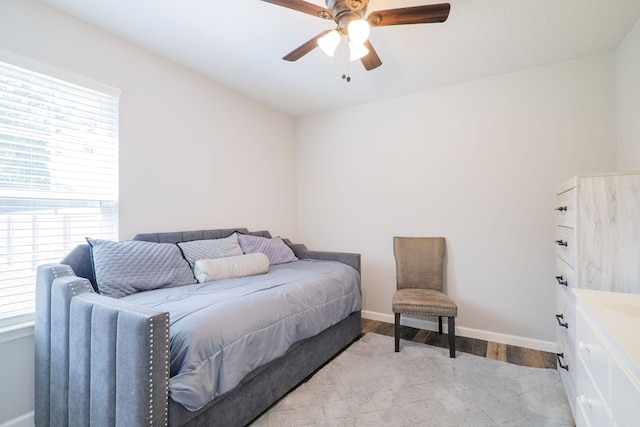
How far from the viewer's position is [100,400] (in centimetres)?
121

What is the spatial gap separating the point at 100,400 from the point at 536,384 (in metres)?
2.57

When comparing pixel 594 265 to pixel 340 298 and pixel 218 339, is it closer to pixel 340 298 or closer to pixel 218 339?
pixel 340 298

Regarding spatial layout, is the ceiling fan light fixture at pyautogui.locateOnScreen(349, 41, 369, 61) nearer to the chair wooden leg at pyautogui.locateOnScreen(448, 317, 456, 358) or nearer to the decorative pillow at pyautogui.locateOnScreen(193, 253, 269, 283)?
the decorative pillow at pyautogui.locateOnScreen(193, 253, 269, 283)

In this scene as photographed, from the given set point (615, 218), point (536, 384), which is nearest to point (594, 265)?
point (615, 218)

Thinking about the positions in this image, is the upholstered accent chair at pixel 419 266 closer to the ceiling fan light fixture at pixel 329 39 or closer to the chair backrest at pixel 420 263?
the chair backrest at pixel 420 263

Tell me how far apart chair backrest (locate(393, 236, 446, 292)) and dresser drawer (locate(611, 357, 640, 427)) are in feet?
6.63

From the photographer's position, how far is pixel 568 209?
1.74 m

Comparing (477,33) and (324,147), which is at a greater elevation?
(477,33)

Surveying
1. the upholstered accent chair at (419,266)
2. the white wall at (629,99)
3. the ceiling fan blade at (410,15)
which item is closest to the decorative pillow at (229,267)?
the upholstered accent chair at (419,266)

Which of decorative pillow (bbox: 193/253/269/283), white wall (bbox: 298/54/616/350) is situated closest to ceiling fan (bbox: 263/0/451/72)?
white wall (bbox: 298/54/616/350)

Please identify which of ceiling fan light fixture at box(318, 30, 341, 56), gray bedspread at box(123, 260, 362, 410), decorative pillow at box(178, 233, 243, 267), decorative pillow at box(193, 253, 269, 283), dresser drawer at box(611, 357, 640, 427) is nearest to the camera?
dresser drawer at box(611, 357, 640, 427)

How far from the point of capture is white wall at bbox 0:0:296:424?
1688mm

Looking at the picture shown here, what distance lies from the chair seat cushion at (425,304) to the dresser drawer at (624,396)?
1529 millimetres

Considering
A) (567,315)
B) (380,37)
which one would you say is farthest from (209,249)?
(567,315)
